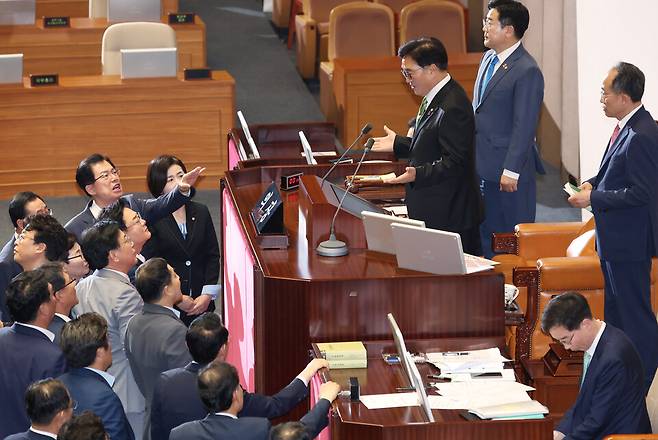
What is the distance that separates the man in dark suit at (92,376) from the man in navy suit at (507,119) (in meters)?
3.06

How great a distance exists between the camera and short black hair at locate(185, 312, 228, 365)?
4.20 meters

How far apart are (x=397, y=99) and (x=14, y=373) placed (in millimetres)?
5961

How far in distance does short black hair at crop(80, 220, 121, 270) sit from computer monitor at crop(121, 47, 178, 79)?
459cm

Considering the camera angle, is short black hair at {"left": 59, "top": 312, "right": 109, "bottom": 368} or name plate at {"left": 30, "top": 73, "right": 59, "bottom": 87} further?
name plate at {"left": 30, "top": 73, "right": 59, "bottom": 87}

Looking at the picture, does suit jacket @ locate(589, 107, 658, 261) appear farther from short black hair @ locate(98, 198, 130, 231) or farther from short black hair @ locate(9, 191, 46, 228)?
short black hair @ locate(9, 191, 46, 228)

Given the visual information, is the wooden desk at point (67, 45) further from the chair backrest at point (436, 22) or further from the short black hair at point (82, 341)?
the short black hair at point (82, 341)

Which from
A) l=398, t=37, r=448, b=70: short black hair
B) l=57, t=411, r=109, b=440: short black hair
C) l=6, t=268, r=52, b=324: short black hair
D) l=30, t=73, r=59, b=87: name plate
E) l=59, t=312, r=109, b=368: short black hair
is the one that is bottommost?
l=57, t=411, r=109, b=440: short black hair

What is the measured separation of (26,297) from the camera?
14.7ft

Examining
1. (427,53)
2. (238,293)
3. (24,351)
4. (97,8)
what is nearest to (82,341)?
(24,351)

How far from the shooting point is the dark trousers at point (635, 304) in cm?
577

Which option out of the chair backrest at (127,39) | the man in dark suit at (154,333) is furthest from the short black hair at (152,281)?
the chair backrest at (127,39)

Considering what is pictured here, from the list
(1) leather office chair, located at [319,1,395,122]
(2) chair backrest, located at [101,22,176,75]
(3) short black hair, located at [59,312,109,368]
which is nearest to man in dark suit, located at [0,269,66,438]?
(3) short black hair, located at [59,312,109,368]

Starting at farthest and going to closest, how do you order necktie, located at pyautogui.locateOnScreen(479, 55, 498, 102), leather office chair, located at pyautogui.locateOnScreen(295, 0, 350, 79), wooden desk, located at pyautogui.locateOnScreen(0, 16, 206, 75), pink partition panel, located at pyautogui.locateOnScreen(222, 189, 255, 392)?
leather office chair, located at pyautogui.locateOnScreen(295, 0, 350, 79) < wooden desk, located at pyautogui.locateOnScreen(0, 16, 206, 75) < necktie, located at pyautogui.locateOnScreen(479, 55, 498, 102) < pink partition panel, located at pyautogui.locateOnScreen(222, 189, 255, 392)

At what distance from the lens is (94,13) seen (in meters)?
11.4
